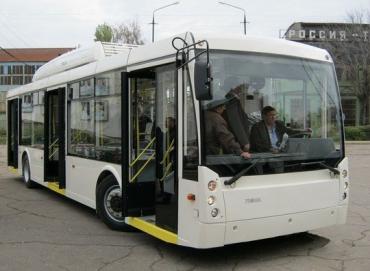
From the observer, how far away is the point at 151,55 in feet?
21.9

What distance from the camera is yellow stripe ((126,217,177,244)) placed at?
20.0 ft

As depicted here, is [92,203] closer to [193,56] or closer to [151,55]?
[151,55]

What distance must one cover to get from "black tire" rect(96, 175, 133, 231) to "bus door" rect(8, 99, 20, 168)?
648cm

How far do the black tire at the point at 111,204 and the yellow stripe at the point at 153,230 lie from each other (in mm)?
566

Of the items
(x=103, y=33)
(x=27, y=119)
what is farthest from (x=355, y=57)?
(x=27, y=119)

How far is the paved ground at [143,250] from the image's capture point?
614cm

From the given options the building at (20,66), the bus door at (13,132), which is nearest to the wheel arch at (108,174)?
the bus door at (13,132)

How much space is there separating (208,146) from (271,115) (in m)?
1.07

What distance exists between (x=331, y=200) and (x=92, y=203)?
3.88 m

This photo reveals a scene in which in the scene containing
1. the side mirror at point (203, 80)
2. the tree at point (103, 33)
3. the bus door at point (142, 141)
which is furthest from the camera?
the tree at point (103, 33)

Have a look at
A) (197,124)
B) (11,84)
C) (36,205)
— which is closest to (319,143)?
(197,124)

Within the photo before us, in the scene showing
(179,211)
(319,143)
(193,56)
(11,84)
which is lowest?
(179,211)

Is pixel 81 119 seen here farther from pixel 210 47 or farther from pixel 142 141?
pixel 210 47

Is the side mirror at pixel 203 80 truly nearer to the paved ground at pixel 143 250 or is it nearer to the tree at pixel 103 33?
the paved ground at pixel 143 250
